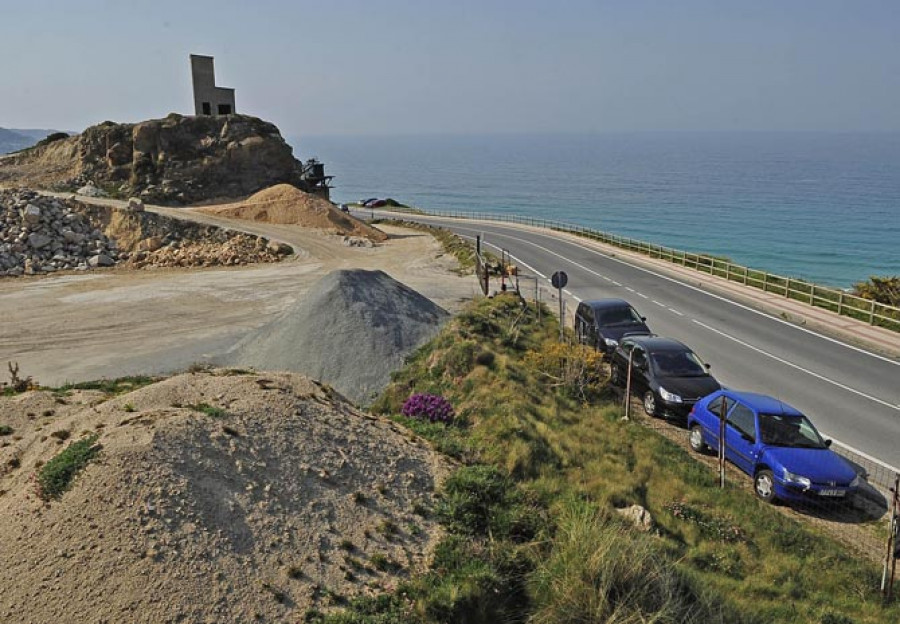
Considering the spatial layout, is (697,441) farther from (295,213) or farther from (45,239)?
(295,213)

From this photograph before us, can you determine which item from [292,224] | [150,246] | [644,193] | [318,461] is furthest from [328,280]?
[644,193]

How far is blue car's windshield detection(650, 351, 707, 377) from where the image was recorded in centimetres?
1672

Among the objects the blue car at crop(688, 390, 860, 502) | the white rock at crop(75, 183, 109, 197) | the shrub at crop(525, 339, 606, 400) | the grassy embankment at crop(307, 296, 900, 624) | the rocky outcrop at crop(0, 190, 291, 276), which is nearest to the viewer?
the grassy embankment at crop(307, 296, 900, 624)

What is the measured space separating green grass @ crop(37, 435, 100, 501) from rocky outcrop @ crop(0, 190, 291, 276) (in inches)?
1298

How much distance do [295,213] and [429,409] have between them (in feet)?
128

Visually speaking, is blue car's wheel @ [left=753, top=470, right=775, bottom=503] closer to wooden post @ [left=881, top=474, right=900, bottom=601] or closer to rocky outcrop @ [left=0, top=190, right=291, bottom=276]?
wooden post @ [left=881, top=474, right=900, bottom=601]

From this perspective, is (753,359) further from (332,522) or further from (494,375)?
(332,522)

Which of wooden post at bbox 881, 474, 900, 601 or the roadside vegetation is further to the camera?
the roadside vegetation

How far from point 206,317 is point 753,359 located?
65.6ft

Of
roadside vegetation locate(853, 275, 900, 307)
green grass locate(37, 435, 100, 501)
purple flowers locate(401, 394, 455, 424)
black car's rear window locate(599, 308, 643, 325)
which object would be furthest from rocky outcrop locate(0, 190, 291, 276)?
green grass locate(37, 435, 100, 501)

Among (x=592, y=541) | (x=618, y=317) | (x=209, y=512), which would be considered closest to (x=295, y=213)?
(x=618, y=317)

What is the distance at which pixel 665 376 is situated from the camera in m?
16.6

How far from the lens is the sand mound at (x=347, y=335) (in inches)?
711

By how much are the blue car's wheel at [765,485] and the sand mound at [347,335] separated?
28.2ft
